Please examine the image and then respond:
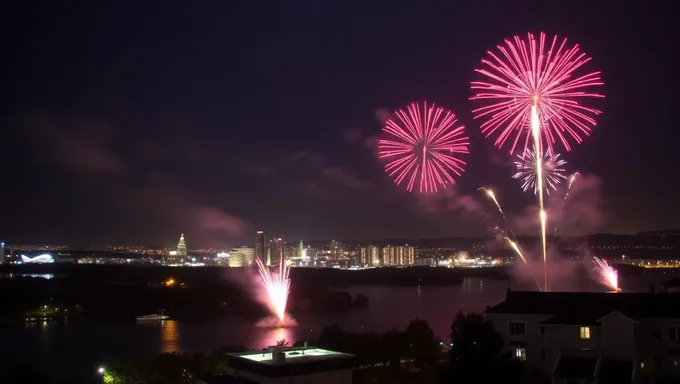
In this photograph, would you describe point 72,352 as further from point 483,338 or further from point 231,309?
point 231,309

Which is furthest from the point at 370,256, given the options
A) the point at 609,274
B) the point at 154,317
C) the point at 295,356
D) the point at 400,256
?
the point at 295,356

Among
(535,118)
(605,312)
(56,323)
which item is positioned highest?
(535,118)

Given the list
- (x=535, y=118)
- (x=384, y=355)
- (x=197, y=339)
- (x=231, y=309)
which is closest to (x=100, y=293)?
(x=231, y=309)

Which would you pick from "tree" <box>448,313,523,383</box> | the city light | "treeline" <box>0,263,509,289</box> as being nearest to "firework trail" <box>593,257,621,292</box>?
"tree" <box>448,313,523,383</box>

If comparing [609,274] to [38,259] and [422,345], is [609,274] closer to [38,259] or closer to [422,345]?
[422,345]

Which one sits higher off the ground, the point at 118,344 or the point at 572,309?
the point at 572,309

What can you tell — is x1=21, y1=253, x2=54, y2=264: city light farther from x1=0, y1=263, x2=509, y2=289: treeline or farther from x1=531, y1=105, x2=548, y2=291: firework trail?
x1=531, y1=105, x2=548, y2=291: firework trail

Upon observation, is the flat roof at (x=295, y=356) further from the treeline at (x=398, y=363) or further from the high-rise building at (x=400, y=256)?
the high-rise building at (x=400, y=256)

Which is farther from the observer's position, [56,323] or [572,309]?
[56,323]

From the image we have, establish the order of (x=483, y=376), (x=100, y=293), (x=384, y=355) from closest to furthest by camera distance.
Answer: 1. (x=483, y=376)
2. (x=384, y=355)
3. (x=100, y=293)
